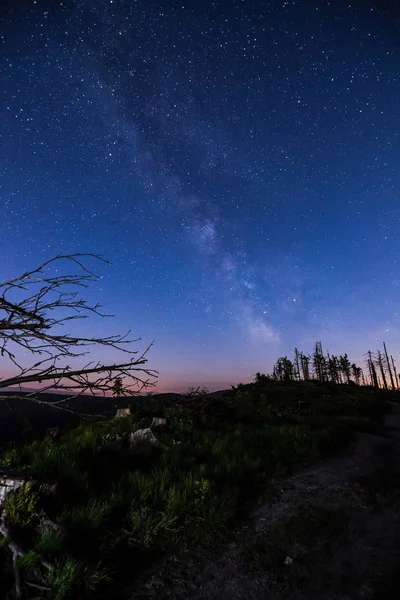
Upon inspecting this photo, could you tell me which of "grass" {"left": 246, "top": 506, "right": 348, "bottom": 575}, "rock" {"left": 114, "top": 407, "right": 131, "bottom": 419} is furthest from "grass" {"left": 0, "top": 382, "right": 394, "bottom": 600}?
"rock" {"left": 114, "top": 407, "right": 131, "bottom": 419}

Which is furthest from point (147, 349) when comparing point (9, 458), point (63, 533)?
point (9, 458)

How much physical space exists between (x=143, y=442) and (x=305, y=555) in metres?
4.84

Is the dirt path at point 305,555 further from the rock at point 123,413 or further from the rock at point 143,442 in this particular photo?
the rock at point 123,413

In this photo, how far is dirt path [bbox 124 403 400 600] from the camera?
12.8ft

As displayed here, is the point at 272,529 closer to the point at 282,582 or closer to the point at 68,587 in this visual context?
the point at 282,582

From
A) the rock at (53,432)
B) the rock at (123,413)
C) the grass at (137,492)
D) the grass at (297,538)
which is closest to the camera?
the grass at (137,492)

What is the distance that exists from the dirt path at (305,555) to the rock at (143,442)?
314 centimetres

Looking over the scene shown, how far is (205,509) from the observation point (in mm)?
5395

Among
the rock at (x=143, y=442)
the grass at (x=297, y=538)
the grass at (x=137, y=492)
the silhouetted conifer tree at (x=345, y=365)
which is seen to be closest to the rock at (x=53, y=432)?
the grass at (x=137, y=492)

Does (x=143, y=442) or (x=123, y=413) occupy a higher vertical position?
(x=123, y=413)

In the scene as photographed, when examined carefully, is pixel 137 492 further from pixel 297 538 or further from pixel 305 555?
pixel 305 555

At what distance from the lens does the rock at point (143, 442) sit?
8141 mm

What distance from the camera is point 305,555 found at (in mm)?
4531

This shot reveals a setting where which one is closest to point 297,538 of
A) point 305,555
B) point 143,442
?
point 305,555
